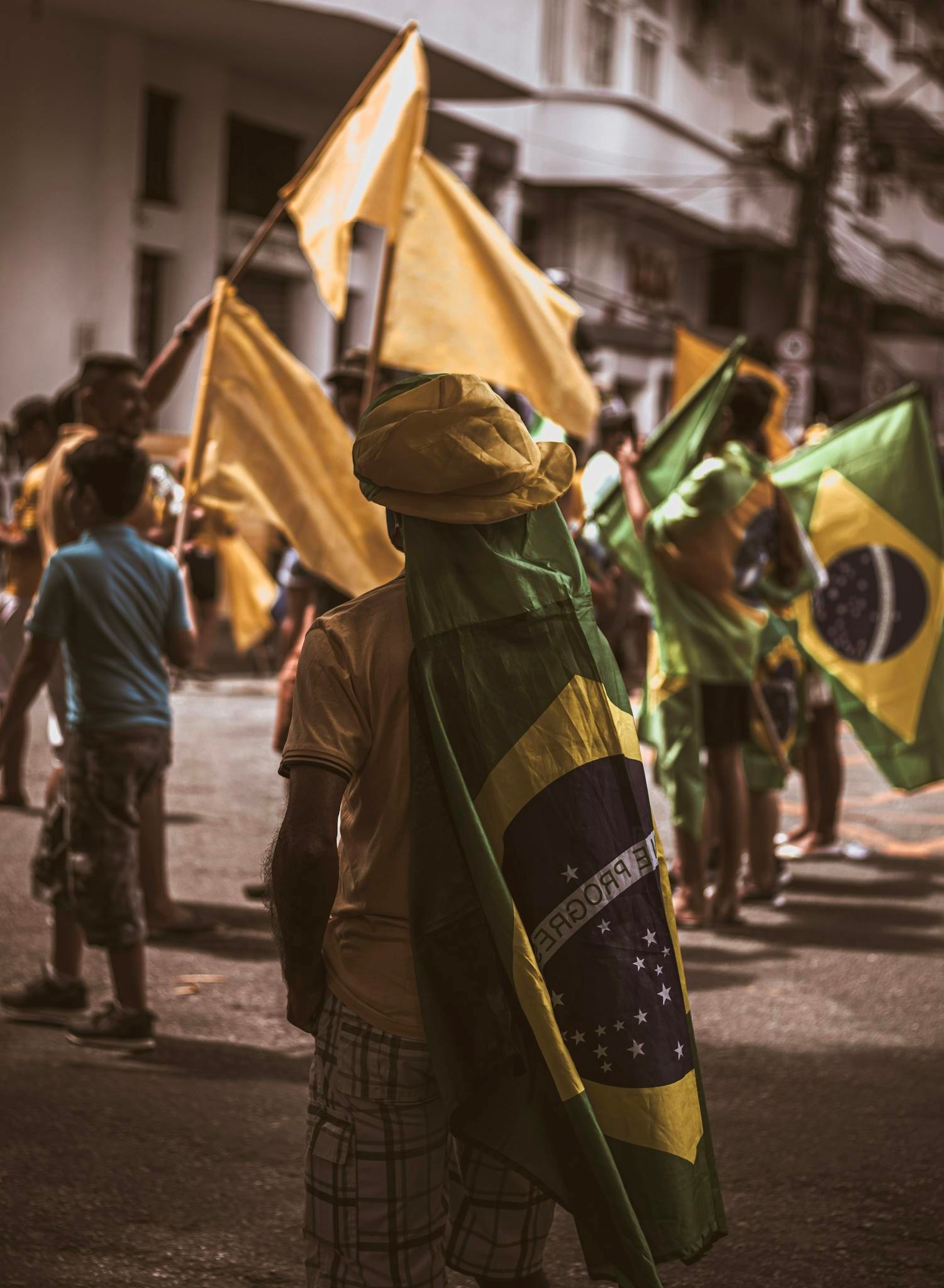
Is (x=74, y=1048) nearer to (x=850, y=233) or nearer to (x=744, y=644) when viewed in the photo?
(x=744, y=644)

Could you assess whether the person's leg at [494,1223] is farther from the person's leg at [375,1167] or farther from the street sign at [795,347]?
the street sign at [795,347]

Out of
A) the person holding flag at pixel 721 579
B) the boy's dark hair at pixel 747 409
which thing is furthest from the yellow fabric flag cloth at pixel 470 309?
the boy's dark hair at pixel 747 409

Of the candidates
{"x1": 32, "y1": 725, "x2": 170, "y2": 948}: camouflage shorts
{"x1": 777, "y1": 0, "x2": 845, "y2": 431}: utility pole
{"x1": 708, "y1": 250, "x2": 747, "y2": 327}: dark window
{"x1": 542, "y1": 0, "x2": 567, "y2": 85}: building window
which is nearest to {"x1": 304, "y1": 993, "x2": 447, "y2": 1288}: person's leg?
{"x1": 32, "y1": 725, "x2": 170, "y2": 948}: camouflage shorts

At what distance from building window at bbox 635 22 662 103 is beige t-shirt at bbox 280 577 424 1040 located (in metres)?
29.8

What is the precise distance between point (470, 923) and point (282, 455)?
4388mm

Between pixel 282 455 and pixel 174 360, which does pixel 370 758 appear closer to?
pixel 282 455

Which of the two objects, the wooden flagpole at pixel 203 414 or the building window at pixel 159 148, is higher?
the building window at pixel 159 148

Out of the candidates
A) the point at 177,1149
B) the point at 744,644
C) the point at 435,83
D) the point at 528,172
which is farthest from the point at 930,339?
the point at 177,1149

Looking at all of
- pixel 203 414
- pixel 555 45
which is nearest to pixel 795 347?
pixel 555 45

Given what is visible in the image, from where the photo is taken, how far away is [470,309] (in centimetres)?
695

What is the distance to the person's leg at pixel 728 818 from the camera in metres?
6.96

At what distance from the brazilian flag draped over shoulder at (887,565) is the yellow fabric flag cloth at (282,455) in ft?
7.26

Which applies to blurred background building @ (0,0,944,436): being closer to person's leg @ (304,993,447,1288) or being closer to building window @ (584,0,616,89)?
building window @ (584,0,616,89)

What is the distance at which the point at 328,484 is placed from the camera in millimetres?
6781
